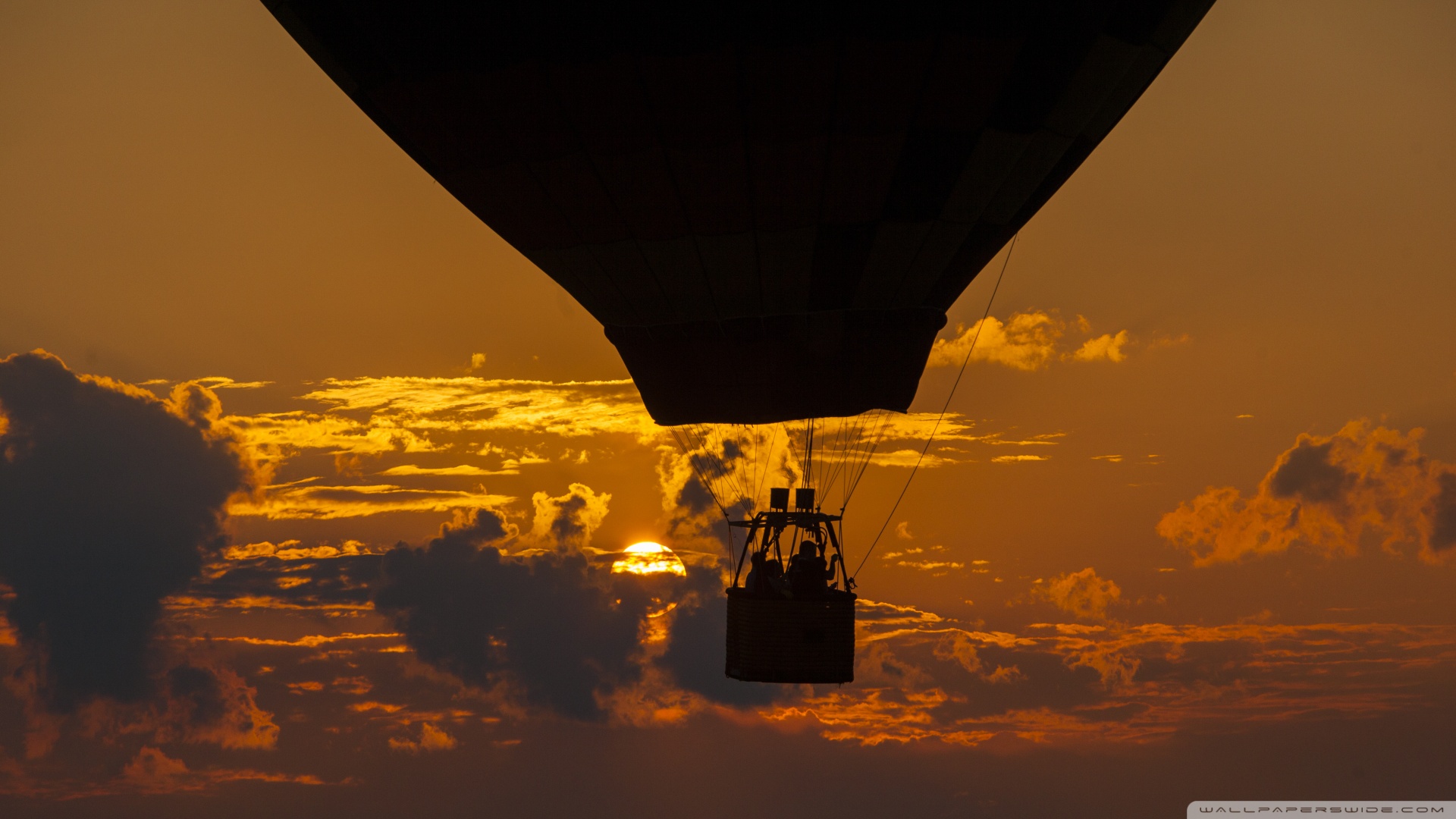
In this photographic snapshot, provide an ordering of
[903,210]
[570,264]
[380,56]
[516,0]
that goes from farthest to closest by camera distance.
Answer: [570,264] → [903,210] → [380,56] → [516,0]

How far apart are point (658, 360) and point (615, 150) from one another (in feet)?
13.1

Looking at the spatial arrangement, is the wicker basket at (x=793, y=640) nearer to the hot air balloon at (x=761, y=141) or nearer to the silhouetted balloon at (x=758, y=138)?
the hot air balloon at (x=761, y=141)

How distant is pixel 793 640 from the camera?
1570 cm

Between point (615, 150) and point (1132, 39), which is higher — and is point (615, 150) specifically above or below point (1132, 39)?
below

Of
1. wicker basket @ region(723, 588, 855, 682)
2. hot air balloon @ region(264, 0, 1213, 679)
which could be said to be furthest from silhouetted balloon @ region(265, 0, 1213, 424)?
wicker basket @ region(723, 588, 855, 682)

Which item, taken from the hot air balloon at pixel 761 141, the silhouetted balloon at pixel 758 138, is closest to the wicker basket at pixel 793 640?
the hot air balloon at pixel 761 141

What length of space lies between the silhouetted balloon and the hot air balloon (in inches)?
1.0

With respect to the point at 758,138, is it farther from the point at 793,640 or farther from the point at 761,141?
the point at 793,640

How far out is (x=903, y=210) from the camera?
1623cm

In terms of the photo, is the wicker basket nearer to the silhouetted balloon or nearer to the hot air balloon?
the hot air balloon

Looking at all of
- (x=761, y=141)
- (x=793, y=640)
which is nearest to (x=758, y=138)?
(x=761, y=141)

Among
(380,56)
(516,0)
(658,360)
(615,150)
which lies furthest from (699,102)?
(658,360)

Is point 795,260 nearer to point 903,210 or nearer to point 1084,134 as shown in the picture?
point 903,210

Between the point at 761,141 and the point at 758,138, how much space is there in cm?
6
